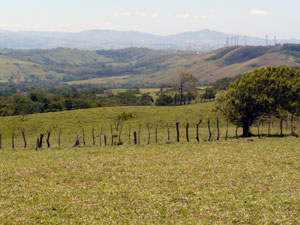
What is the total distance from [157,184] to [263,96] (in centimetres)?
3639

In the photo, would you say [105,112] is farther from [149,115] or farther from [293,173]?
[293,173]

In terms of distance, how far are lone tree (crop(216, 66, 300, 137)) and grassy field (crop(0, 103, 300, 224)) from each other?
734 cm

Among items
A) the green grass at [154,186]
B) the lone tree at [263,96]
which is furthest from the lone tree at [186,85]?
the green grass at [154,186]

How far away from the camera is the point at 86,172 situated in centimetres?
3494

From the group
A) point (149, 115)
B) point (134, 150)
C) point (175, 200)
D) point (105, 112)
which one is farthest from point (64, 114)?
point (175, 200)

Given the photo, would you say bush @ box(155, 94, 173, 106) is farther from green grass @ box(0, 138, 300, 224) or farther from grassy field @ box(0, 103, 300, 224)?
green grass @ box(0, 138, 300, 224)

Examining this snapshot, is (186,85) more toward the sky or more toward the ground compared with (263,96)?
more toward the ground

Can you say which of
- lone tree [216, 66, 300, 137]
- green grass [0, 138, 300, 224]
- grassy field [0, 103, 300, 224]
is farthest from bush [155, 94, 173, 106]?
green grass [0, 138, 300, 224]

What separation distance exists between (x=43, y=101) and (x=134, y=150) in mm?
118125

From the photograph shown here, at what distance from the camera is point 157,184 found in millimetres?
29969

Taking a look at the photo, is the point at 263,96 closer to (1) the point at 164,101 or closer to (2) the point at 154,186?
(2) the point at 154,186

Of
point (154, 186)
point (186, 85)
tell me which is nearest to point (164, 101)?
point (186, 85)

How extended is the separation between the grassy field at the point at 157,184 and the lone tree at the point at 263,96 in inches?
289

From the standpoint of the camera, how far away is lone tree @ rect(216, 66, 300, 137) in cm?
5922
